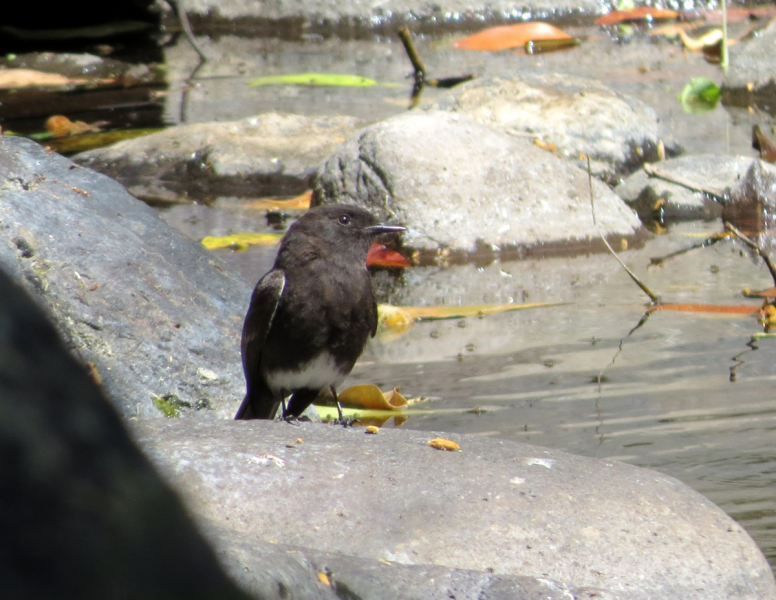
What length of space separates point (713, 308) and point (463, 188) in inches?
83.1

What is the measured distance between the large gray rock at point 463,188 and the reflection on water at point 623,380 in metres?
0.74

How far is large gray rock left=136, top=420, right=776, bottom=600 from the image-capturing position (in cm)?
317

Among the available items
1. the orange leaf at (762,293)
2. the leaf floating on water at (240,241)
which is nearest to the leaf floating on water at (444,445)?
the orange leaf at (762,293)

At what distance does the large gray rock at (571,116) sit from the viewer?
9156 millimetres

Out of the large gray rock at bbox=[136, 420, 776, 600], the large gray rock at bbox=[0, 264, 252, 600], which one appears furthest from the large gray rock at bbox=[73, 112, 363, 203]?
the large gray rock at bbox=[0, 264, 252, 600]

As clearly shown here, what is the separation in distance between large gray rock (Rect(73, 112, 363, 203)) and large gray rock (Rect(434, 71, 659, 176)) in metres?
1.26

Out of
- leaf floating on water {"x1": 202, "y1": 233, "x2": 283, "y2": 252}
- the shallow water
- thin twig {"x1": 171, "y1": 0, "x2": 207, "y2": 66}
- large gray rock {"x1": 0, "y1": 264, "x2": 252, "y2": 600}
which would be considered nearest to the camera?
large gray rock {"x1": 0, "y1": 264, "x2": 252, "y2": 600}

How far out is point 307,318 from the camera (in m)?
4.29

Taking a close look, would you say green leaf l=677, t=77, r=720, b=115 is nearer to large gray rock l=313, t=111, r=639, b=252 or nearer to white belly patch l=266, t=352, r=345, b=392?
large gray rock l=313, t=111, r=639, b=252

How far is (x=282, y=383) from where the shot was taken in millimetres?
4395

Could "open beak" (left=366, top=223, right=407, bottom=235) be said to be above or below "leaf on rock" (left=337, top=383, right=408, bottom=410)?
above

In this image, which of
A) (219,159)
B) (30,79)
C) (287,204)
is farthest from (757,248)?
(30,79)

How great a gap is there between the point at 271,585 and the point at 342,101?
33.4 feet

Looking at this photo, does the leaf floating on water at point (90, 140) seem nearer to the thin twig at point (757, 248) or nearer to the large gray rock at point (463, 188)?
the large gray rock at point (463, 188)
